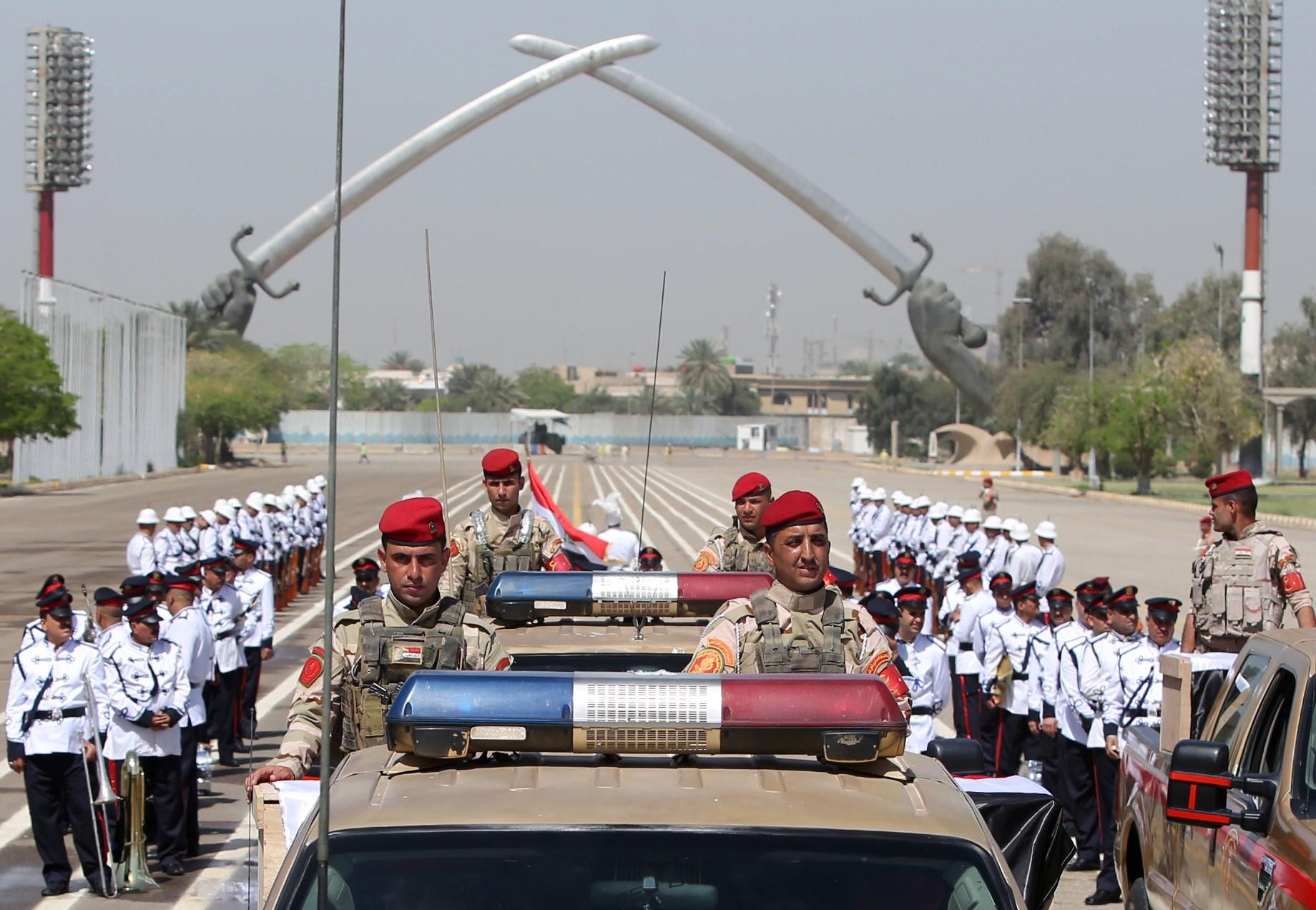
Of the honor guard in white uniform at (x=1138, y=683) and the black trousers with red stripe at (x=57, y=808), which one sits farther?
the honor guard in white uniform at (x=1138, y=683)

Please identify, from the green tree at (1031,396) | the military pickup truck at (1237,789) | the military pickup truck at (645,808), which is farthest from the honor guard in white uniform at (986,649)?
the green tree at (1031,396)

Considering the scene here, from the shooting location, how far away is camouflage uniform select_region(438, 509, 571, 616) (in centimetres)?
898

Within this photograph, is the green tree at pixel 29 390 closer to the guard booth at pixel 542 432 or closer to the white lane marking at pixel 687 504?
the white lane marking at pixel 687 504

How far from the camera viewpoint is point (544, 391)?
543 ft

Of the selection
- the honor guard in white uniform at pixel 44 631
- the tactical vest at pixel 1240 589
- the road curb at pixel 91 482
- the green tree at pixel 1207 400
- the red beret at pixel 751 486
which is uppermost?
the green tree at pixel 1207 400

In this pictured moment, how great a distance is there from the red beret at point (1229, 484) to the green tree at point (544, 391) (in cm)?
15153

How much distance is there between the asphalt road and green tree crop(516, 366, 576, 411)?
6858 cm

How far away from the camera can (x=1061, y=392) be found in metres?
86.6

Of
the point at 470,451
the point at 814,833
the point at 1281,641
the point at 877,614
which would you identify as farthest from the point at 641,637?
the point at 470,451

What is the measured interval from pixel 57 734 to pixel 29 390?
52.3m

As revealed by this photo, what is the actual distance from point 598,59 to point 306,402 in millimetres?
101978

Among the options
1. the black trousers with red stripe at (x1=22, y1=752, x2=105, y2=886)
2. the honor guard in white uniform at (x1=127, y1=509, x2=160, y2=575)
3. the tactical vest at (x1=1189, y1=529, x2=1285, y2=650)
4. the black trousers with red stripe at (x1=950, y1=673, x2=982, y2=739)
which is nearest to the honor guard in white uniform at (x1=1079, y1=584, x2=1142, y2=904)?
the tactical vest at (x1=1189, y1=529, x2=1285, y2=650)

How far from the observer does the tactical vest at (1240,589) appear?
9.17m

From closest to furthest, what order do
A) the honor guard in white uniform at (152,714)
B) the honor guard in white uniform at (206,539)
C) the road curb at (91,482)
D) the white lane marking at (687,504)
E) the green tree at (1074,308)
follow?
the honor guard in white uniform at (152,714)
the honor guard in white uniform at (206,539)
the white lane marking at (687,504)
the road curb at (91,482)
the green tree at (1074,308)
